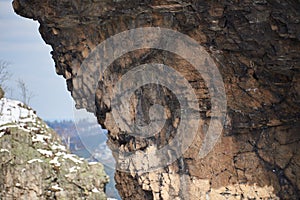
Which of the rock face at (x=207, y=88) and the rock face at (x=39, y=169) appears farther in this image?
the rock face at (x=39, y=169)

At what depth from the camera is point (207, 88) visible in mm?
10516

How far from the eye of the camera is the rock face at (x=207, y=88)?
9.54 m

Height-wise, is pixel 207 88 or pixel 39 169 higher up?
pixel 207 88

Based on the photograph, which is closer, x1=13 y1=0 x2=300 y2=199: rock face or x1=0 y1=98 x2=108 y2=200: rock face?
x1=13 y1=0 x2=300 y2=199: rock face

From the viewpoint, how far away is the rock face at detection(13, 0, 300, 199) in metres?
9.54

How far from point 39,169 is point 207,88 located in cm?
448

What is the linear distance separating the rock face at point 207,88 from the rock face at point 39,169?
1.23 m

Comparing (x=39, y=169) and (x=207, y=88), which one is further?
(x=39, y=169)

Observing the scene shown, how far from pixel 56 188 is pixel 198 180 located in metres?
3.44

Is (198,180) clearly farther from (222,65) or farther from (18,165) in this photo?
(18,165)

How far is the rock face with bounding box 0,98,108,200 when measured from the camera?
1124 cm

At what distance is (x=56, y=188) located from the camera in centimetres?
1146

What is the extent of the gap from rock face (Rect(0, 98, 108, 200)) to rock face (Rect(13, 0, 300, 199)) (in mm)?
1231

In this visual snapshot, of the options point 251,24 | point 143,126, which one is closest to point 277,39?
point 251,24
